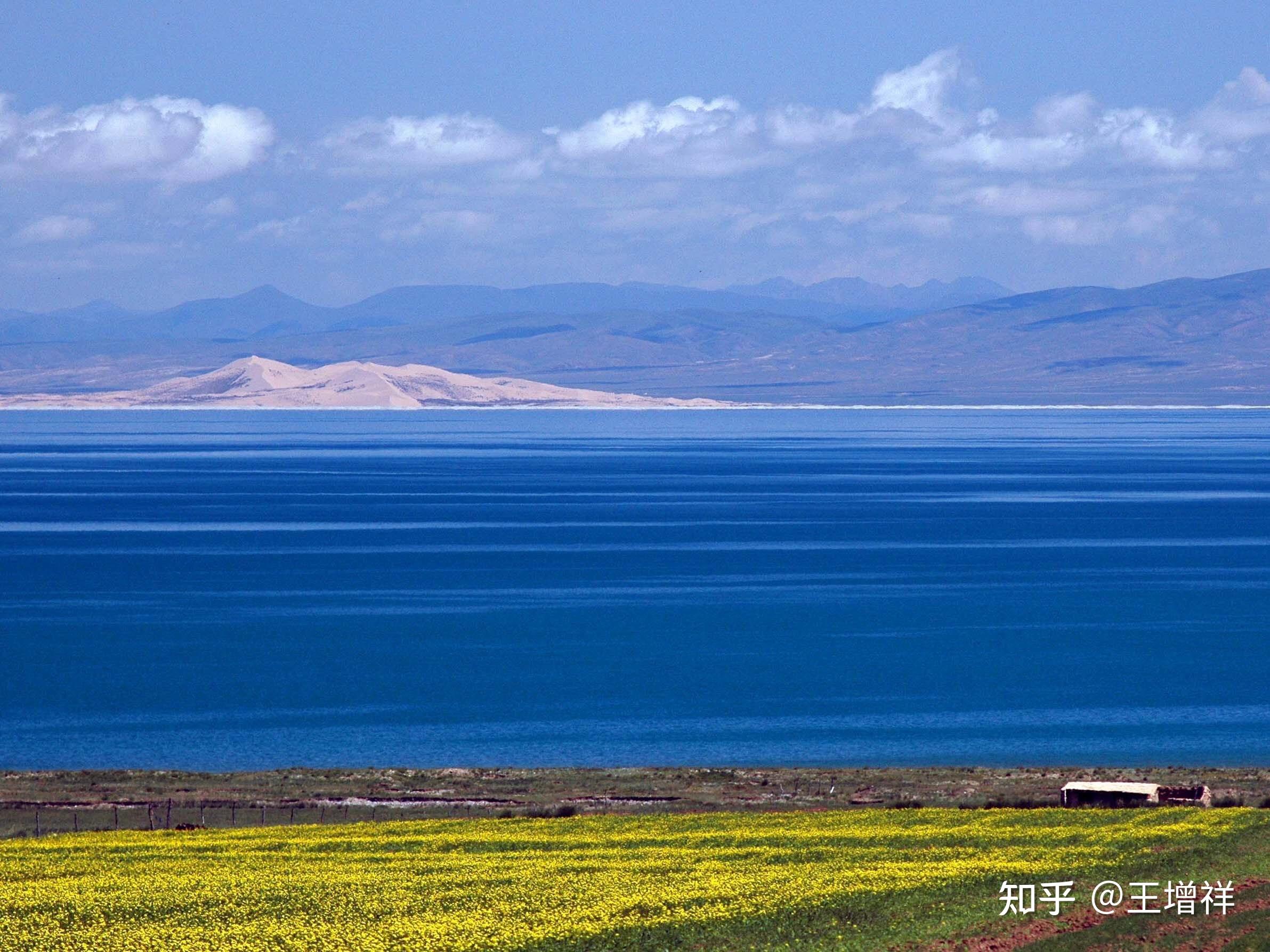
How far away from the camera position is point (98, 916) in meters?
23.3

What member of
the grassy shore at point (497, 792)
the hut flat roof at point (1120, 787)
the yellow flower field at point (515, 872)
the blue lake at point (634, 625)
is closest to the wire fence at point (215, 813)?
the grassy shore at point (497, 792)

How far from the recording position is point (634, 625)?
62938mm

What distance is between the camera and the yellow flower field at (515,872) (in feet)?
73.6

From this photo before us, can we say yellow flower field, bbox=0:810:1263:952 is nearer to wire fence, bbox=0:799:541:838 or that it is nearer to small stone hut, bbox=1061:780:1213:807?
small stone hut, bbox=1061:780:1213:807

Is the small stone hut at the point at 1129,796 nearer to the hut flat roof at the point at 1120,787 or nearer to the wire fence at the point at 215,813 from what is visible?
the hut flat roof at the point at 1120,787

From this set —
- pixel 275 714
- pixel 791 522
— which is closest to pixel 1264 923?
pixel 275 714

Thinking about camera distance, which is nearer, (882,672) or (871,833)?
(871,833)

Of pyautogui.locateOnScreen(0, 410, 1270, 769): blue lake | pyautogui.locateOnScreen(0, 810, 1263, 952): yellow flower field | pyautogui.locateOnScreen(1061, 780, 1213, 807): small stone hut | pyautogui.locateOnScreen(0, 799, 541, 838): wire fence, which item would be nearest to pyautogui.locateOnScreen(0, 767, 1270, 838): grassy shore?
pyautogui.locateOnScreen(0, 799, 541, 838): wire fence

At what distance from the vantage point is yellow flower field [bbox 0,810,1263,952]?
2244 centimetres

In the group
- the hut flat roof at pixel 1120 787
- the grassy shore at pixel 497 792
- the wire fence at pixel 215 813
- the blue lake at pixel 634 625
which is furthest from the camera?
the blue lake at pixel 634 625

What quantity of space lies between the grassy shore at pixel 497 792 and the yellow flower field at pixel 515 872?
8.39 feet

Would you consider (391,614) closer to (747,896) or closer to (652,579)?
(652,579)

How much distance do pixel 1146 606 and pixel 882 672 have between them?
18430mm

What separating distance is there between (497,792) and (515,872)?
10181 mm
